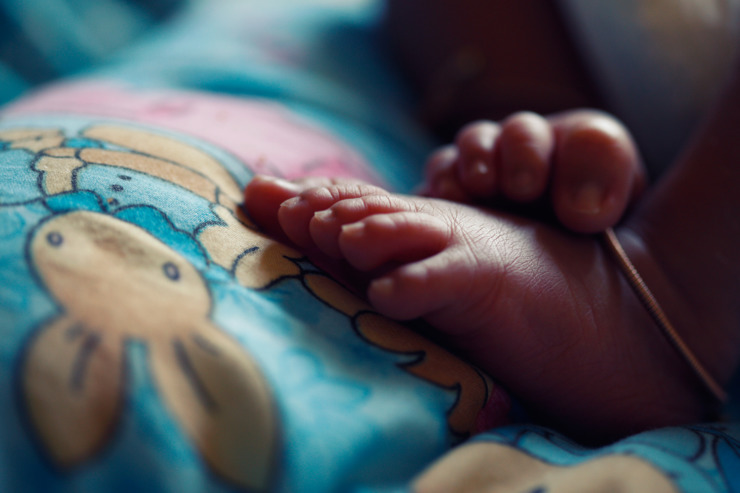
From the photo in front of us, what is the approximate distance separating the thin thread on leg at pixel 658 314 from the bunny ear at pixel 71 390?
413 millimetres

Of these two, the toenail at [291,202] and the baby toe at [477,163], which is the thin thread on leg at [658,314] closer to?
the baby toe at [477,163]

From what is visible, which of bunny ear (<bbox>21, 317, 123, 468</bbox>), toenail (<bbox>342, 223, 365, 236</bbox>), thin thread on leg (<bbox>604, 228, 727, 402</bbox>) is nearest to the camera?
bunny ear (<bbox>21, 317, 123, 468</bbox>)

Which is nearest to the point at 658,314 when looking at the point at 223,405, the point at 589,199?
the point at 589,199

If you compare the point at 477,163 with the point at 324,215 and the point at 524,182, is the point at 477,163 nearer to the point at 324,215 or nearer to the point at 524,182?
the point at 524,182

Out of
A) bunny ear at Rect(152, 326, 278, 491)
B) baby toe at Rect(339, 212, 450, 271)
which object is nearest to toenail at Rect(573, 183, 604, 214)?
baby toe at Rect(339, 212, 450, 271)

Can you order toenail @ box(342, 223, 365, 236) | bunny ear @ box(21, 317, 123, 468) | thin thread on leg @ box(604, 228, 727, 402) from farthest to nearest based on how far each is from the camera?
thin thread on leg @ box(604, 228, 727, 402), toenail @ box(342, 223, 365, 236), bunny ear @ box(21, 317, 123, 468)

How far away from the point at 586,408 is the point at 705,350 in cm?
15

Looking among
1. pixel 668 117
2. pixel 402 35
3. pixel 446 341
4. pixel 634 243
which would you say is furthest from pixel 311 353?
pixel 402 35

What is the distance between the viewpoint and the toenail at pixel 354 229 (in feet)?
1.18

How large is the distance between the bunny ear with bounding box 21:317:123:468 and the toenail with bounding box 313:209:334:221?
0.16 m

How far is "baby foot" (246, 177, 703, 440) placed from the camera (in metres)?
0.37

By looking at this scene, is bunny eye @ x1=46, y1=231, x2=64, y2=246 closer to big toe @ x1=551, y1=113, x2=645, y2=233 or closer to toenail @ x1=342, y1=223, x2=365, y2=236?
toenail @ x1=342, y1=223, x2=365, y2=236

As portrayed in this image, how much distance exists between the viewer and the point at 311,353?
1.07 ft

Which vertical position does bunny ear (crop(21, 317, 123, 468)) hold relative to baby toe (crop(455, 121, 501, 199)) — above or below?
above
